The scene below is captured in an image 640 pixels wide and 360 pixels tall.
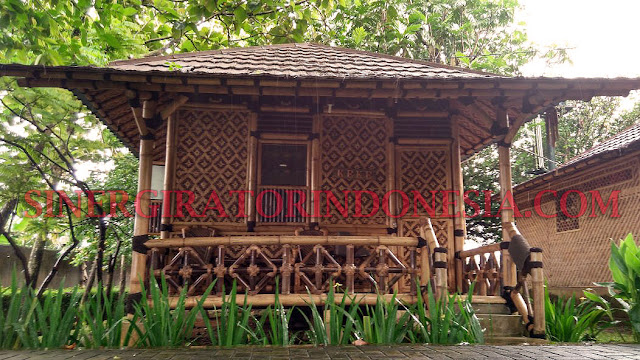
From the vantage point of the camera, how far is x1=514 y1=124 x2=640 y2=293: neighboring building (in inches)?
365

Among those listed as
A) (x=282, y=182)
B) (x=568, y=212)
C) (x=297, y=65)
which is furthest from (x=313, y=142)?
(x=568, y=212)

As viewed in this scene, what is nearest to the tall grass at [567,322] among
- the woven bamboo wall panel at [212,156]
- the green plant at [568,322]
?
the green plant at [568,322]

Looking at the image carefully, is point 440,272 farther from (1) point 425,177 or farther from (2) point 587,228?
(2) point 587,228

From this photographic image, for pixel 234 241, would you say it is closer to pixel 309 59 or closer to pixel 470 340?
pixel 470 340

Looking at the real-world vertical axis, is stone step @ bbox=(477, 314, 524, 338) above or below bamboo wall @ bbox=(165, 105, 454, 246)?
below

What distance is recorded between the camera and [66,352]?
10.2ft

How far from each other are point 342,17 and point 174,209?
1200 centimetres

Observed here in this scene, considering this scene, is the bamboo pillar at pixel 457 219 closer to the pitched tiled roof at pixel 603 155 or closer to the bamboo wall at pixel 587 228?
the pitched tiled roof at pixel 603 155

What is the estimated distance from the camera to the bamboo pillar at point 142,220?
5.47 m

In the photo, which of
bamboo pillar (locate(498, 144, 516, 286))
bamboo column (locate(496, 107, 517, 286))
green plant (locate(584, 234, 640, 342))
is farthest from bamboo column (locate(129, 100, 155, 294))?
green plant (locate(584, 234, 640, 342))

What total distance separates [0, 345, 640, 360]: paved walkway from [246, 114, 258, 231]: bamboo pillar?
3787mm

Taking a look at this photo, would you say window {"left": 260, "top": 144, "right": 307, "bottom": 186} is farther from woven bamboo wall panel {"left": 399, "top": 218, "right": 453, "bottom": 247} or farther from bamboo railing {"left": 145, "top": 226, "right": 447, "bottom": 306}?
bamboo railing {"left": 145, "top": 226, "right": 447, "bottom": 306}

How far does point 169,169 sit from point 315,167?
226cm

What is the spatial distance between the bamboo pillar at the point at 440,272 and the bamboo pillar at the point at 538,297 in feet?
3.55
